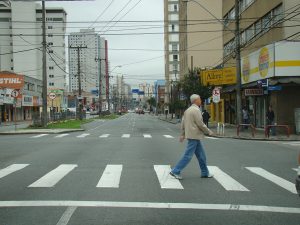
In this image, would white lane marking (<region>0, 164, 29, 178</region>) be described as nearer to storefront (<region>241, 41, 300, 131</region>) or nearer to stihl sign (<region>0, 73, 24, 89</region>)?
storefront (<region>241, 41, 300, 131</region>)

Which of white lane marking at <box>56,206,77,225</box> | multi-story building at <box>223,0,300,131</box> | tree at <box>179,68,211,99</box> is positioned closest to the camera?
white lane marking at <box>56,206,77,225</box>

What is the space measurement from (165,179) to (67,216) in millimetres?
4022

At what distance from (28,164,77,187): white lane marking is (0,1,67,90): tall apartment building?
55.8 m

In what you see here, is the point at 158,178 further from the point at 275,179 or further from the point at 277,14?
the point at 277,14

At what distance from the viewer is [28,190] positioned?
31.3ft

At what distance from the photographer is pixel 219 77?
41.3 m

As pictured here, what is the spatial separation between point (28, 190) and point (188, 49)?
76047 mm

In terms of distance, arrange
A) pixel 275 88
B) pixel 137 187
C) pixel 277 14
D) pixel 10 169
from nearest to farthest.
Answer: pixel 137 187 → pixel 10 169 → pixel 275 88 → pixel 277 14

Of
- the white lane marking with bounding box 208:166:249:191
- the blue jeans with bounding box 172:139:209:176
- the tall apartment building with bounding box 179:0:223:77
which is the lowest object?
the white lane marking with bounding box 208:166:249:191

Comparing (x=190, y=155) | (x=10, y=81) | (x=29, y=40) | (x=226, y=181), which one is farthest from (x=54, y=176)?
(x=29, y=40)

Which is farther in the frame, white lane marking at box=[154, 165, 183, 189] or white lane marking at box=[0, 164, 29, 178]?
white lane marking at box=[0, 164, 29, 178]

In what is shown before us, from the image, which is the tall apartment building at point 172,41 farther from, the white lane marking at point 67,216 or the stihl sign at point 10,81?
the white lane marking at point 67,216

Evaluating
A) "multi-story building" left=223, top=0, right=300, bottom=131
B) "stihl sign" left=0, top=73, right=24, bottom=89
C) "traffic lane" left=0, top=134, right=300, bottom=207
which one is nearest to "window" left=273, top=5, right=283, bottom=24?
"multi-story building" left=223, top=0, right=300, bottom=131

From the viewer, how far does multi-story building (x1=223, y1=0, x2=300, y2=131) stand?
28.7 m
